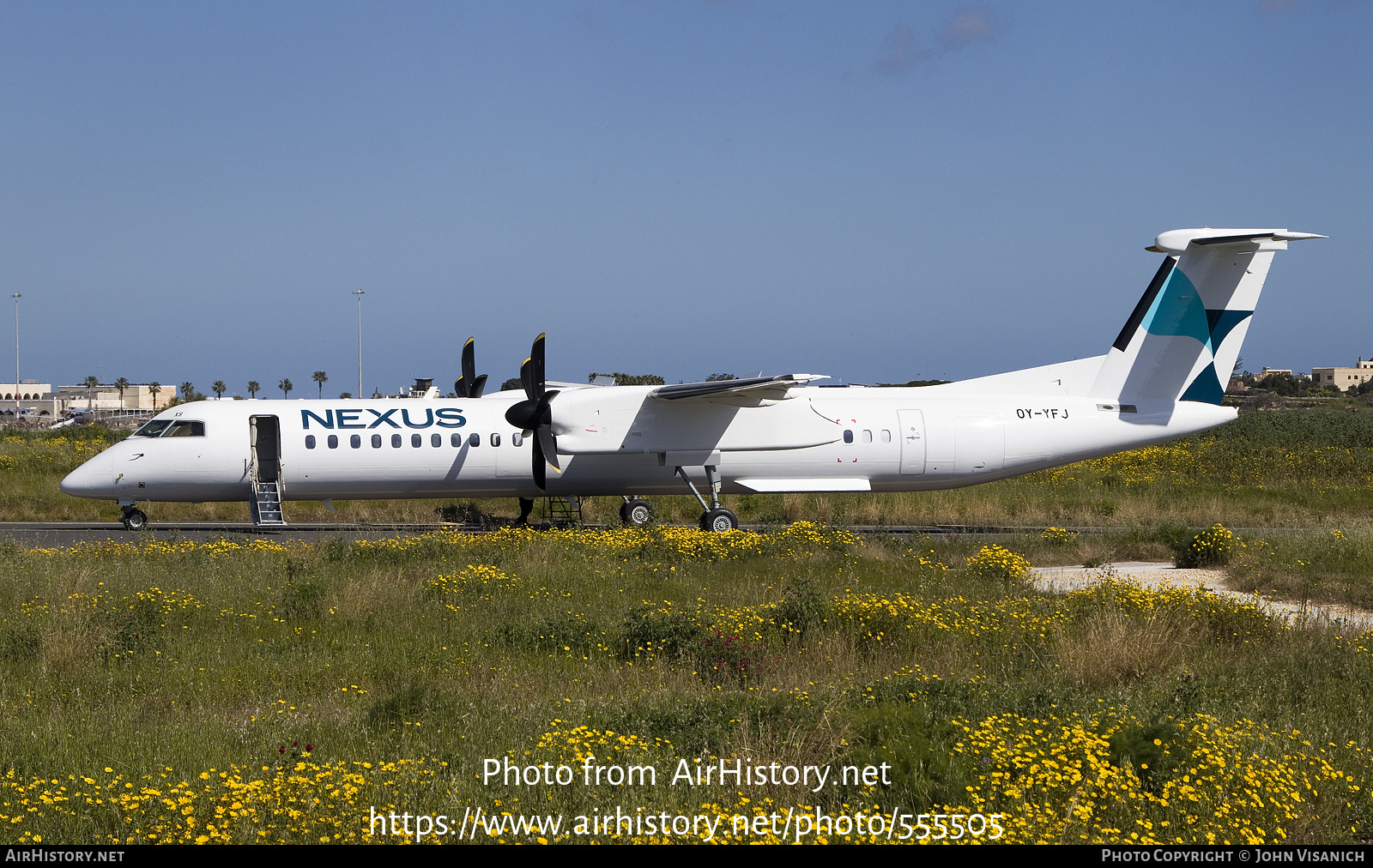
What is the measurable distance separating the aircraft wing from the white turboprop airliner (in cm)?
16

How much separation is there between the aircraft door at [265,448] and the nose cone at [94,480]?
2.92m

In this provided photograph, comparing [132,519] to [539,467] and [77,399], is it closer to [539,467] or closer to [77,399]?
[539,467]

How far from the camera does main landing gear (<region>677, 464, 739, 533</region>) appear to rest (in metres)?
22.3

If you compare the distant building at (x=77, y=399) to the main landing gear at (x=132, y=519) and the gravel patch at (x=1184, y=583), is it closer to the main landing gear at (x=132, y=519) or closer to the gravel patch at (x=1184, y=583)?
the main landing gear at (x=132, y=519)

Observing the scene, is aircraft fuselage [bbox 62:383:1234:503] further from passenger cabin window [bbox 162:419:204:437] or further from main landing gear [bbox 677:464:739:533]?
main landing gear [bbox 677:464:739:533]

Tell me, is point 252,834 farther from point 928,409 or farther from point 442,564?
point 928,409

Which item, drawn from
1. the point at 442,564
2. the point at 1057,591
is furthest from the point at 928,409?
the point at 442,564

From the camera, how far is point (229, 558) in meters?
16.7

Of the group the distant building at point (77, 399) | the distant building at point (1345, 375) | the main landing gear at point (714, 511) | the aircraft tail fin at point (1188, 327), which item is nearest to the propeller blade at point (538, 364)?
the main landing gear at point (714, 511)

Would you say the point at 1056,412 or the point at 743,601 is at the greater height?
the point at 1056,412

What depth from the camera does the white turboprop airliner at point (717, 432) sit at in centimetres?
2202

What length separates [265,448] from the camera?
888 inches

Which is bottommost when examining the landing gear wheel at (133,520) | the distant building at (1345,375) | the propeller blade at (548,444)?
the landing gear wheel at (133,520)
